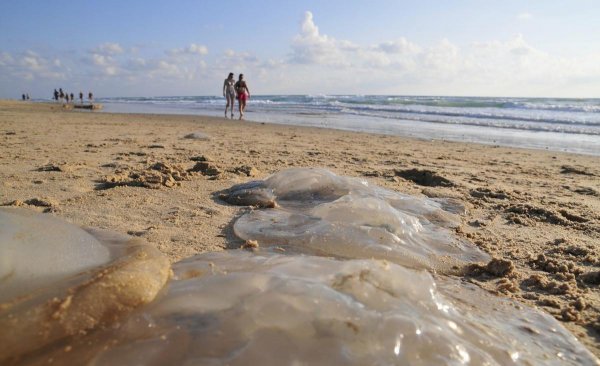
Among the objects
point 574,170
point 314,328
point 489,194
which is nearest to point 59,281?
point 314,328

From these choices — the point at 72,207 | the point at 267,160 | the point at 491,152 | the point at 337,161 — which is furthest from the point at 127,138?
the point at 491,152

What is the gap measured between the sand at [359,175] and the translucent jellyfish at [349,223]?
0.15 metres

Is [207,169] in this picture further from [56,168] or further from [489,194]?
[489,194]

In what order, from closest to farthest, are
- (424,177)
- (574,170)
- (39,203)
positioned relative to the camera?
(39,203), (424,177), (574,170)

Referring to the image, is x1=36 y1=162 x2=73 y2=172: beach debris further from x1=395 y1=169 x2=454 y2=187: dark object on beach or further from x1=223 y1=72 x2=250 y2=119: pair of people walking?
x1=223 y1=72 x2=250 y2=119: pair of people walking

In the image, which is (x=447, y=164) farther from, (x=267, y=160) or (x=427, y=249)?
(x=427, y=249)

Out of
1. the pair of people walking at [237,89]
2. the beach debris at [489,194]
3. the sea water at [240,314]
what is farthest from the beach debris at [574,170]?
the pair of people walking at [237,89]

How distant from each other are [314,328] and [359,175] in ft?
11.2

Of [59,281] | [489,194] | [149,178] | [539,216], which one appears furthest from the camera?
[489,194]

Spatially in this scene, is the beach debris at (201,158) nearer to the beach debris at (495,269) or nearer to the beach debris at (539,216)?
the beach debris at (539,216)

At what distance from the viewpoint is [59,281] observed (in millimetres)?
1141

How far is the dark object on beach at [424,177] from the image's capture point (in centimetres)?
408

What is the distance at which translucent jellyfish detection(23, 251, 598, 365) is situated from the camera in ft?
3.15

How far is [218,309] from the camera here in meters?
1.09
